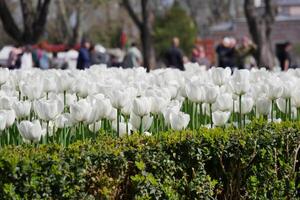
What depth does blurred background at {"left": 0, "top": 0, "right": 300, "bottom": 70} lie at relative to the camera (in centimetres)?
2725

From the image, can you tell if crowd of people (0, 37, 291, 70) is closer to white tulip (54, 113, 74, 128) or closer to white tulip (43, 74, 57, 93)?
white tulip (43, 74, 57, 93)

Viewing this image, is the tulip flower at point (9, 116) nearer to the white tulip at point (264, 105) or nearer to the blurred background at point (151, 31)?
the white tulip at point (264, 105)

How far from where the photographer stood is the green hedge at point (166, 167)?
518 cm

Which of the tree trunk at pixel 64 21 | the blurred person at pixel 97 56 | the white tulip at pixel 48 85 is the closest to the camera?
the white tulip at pixel 48 85

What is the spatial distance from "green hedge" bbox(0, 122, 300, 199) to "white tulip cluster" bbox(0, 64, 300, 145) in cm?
43

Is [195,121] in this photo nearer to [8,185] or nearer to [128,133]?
[128,133]

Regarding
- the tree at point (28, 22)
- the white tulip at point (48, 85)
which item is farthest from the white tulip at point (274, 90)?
the tree at point (28, 22)

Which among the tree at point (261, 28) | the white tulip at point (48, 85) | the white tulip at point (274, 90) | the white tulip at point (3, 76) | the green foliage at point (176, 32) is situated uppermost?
the green foliage at point (176, 32)

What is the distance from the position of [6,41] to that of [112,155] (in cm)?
5822

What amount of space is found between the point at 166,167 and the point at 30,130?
3.18 ft

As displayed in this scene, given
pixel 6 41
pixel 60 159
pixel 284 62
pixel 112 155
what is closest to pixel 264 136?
pixel 112 155

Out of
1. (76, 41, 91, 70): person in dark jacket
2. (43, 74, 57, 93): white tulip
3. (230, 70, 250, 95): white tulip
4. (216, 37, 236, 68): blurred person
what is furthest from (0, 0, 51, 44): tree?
(230, 70, 250, 95): white tulip

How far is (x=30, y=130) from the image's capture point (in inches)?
235

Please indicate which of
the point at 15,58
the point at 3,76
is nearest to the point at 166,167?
the point at 3,76
